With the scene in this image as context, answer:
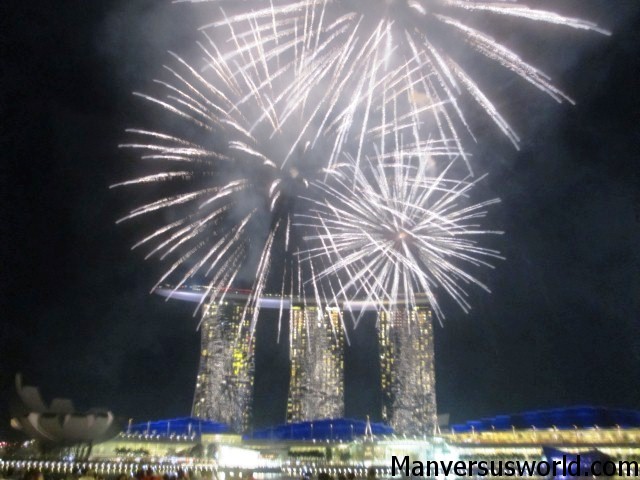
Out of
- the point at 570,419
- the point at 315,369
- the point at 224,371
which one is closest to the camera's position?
the point at 570,419

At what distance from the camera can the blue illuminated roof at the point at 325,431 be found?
211 feet

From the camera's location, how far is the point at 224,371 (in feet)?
266

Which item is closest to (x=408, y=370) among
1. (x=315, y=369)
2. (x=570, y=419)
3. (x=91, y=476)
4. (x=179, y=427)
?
(x=315, y=369)

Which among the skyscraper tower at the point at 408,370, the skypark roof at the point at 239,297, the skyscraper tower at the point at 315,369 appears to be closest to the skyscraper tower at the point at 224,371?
the skypark roof at the point at 239,297

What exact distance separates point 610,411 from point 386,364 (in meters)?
43.0

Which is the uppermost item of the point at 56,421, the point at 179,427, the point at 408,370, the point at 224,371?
the point at 408,370

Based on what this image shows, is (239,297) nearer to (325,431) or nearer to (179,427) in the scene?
(179,427)

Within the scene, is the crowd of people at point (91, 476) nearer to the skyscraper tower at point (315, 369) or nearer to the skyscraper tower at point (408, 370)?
the skyscraper tower at point (315, 369)

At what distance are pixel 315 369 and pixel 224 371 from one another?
49.6ft

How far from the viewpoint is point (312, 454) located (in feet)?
193

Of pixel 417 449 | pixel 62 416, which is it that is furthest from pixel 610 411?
pixel 62 416

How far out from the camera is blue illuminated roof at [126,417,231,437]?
2527 inches

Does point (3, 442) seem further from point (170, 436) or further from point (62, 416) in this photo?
point (170, 436)

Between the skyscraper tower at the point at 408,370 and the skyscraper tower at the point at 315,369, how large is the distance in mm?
7131
